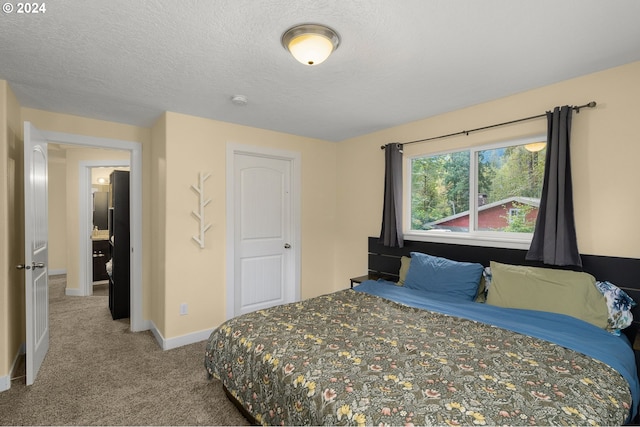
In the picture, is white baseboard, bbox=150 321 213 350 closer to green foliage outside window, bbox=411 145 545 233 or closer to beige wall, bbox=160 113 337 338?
beige wall, bbox=160 113 337 338

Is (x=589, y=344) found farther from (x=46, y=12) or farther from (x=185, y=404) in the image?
(x=46, y=12)

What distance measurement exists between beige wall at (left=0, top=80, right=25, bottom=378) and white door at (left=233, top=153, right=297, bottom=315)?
73.8 inches

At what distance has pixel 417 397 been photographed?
4.27 ft

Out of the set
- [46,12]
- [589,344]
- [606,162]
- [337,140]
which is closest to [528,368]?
[589,344]

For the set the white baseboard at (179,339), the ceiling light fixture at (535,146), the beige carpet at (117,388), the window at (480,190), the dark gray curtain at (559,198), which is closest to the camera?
the beige carpet at (117,388)

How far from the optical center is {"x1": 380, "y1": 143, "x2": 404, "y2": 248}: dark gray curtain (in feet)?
11.6

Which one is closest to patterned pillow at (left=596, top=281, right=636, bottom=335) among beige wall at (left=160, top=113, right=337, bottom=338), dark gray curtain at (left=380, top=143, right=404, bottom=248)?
dark gray curtain at (left=380, top=143, right=404, bottom=248)

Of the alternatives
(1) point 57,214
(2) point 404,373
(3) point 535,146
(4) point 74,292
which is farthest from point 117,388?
(1) point 57,214

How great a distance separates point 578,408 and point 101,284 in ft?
22.4

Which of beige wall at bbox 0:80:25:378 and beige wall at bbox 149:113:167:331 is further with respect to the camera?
beige wall at bbox 149:113:167:331

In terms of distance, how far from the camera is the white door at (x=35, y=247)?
2391mm

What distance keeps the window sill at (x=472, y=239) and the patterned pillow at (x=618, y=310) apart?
63 cm

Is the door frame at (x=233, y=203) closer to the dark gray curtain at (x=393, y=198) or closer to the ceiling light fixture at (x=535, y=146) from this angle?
the dark gray curtain at (x=393, y=198)

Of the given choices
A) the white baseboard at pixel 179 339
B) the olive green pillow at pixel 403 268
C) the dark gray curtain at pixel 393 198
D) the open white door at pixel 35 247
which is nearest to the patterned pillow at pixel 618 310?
the olive green pillow at pixel 403 268
